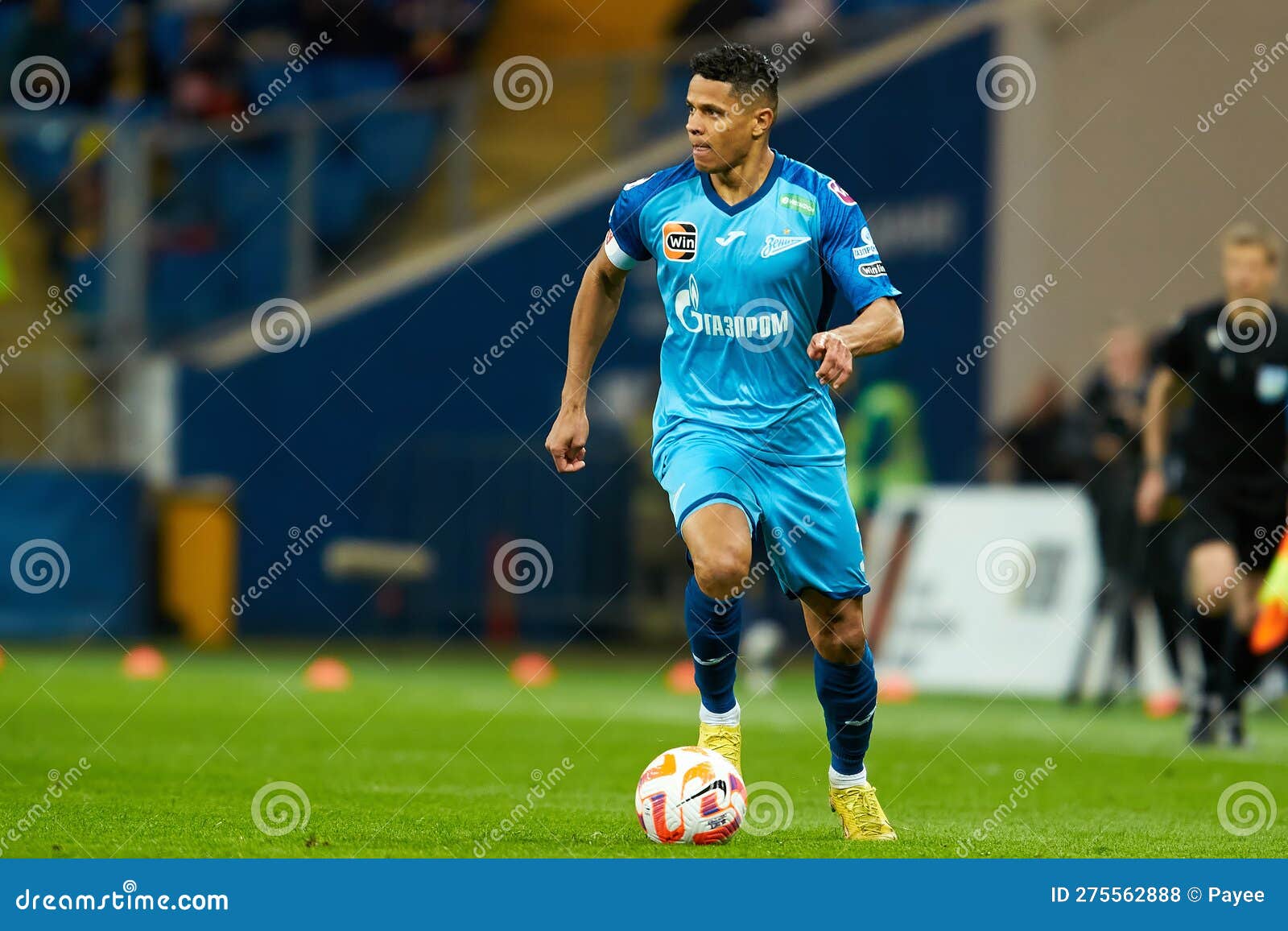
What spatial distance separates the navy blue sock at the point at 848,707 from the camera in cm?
671

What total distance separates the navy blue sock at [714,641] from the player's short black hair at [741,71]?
64.1 inches

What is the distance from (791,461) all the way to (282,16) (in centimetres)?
1550

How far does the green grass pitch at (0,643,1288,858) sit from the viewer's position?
6.43 m

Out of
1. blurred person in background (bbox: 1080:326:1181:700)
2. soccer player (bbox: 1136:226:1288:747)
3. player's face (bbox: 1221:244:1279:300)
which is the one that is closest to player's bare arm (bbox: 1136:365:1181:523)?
soccer player (bbox: 1136:226:1288:747)

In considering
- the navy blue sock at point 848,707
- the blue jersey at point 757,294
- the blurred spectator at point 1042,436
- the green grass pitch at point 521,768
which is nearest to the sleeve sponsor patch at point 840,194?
the blue jersey at point 757,294

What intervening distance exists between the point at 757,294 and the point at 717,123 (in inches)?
22.6

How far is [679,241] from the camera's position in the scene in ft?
22.0

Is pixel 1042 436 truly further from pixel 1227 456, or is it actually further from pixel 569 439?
pixel 569 439

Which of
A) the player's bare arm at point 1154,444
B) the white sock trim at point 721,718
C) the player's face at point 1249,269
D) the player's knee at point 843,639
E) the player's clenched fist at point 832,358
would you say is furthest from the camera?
the player's bare arm at point 1154,444

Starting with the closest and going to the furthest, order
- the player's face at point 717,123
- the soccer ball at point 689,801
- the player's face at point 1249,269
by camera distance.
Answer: the soccer ball at point 689,801
the player's face at point 717,123
the player's face at point 1249,269

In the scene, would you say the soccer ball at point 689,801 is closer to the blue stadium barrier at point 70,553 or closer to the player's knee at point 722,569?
the player's knee at point 722,569

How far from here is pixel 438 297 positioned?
20422 mm

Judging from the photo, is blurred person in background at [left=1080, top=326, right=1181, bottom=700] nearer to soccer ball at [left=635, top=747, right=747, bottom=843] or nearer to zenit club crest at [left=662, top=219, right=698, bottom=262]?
zenit club crest at [left=662, top=219, right=698, bottom=262]

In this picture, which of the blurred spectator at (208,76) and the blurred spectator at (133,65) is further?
the blurred spectator at (133,65)
